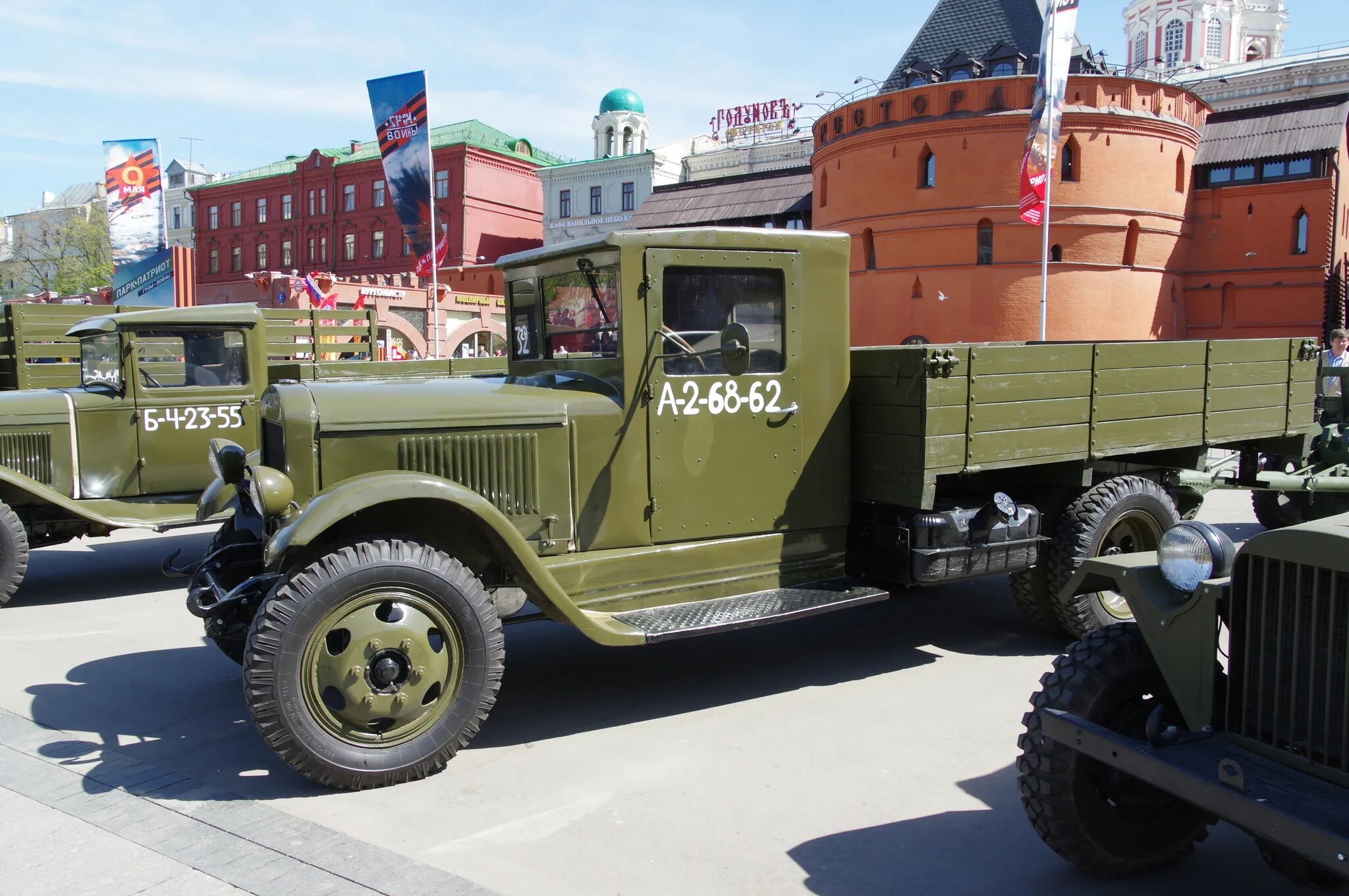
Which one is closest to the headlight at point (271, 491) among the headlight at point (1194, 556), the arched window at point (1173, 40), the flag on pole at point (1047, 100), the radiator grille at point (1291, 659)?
the headlight at point (1194, 556)

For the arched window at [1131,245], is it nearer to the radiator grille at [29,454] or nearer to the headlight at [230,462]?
the radiator grille at [29,454]

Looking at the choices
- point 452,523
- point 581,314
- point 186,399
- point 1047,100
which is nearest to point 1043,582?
point 581,314

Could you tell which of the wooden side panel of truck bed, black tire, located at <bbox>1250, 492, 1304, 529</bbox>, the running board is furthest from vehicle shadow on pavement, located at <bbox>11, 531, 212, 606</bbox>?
black tire, located at <bbox>1250, 492, 1304, 529</bbox>

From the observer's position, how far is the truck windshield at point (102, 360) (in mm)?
7906

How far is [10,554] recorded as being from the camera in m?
6.81

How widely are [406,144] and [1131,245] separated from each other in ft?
72.6

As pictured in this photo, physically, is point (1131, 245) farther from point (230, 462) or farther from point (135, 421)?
point (230, 462)

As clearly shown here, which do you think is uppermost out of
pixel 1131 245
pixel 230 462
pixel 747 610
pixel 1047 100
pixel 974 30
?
pixel 974 30

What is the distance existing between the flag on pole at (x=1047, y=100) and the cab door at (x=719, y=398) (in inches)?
756

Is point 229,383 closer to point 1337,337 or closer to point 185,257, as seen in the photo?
point 1337,337

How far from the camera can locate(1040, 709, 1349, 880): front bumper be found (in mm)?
2342

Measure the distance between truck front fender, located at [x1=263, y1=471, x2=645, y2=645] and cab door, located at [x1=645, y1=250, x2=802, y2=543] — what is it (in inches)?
26.5

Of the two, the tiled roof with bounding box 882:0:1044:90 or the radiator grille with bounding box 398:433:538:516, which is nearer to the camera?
the radiator grille with bounding box 398:433:538:516

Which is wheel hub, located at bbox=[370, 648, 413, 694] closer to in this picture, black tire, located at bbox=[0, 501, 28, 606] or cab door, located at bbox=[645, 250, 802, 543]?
cab door, located at bbox=[645, 250, 802, 543]
